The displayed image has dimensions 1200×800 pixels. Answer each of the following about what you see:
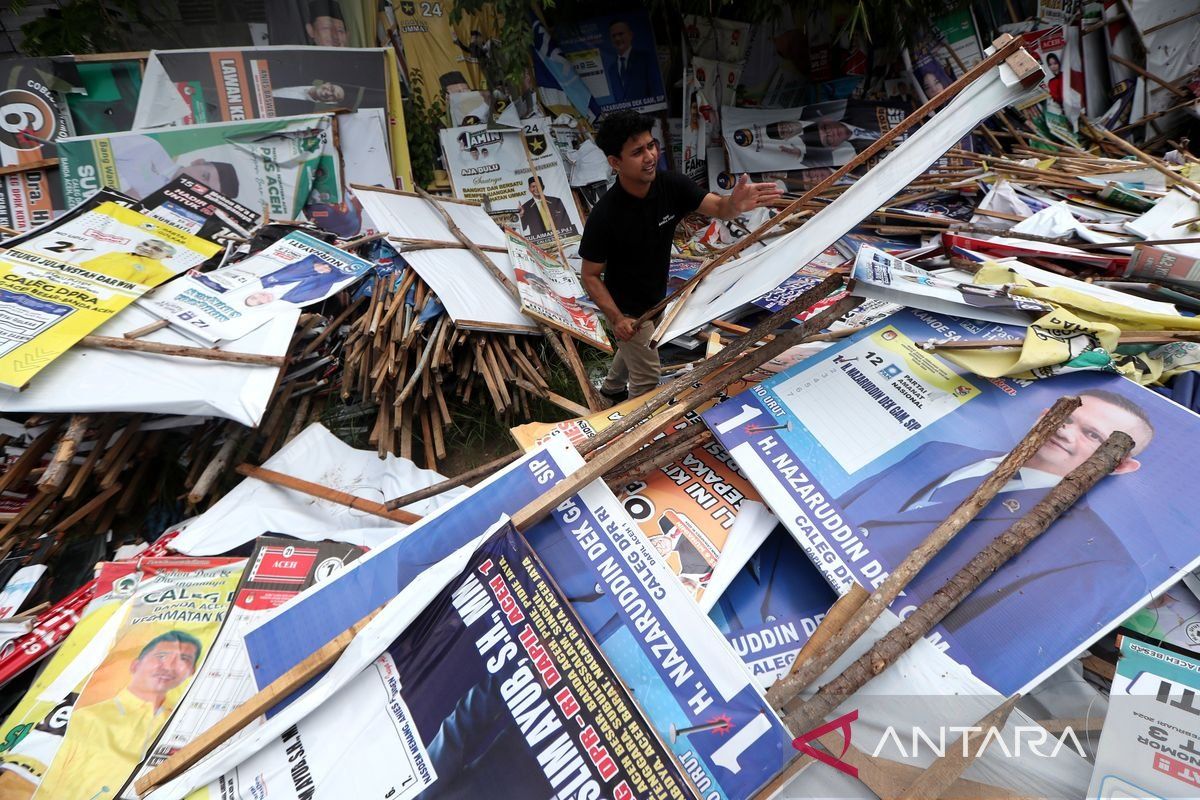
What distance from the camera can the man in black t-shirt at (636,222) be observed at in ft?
9.48

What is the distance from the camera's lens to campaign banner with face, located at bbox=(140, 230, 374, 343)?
3363 millimetres

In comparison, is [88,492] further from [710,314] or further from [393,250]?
[710,314]

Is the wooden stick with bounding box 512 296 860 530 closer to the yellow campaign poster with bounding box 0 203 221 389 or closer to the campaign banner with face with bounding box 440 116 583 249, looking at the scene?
the yellow campaign poster with bounding box 0 203 221 389

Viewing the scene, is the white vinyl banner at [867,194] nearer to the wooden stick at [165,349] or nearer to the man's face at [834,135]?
the wooden stick at [165,349]

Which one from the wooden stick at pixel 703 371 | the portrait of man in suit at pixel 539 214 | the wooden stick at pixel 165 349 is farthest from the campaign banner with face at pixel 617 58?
the wooden stick at pixel 165 349

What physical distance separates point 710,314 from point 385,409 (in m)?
→ 2.17

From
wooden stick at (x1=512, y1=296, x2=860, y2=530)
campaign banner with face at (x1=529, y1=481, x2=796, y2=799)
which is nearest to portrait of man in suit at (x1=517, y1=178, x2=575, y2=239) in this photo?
wooden stick at (x1=512, y1=296, x2=860, y2=530)

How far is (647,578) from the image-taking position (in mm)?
1885

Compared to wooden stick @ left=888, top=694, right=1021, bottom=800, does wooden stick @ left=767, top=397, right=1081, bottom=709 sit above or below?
above

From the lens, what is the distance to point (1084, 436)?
1982mm

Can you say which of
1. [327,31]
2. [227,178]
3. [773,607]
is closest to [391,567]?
[773,607]

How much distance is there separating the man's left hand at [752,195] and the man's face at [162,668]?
293 centimetres

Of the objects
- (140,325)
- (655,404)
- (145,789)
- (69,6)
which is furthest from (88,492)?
(69,6)

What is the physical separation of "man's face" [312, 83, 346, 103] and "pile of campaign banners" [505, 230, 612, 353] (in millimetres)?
2252
